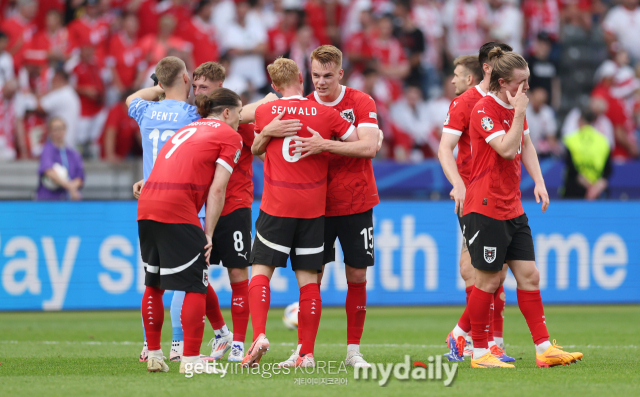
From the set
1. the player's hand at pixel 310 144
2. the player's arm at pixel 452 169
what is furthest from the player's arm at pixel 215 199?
the player's arm at pixel 452 169

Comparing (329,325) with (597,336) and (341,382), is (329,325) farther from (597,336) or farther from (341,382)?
(341,382)

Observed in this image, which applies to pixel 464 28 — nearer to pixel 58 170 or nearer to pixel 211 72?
pixel 58 170

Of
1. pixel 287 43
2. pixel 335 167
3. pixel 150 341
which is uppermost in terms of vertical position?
pixel 287 43

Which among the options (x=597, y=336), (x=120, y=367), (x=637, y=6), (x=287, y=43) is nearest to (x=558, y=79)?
(x=637, y=6)

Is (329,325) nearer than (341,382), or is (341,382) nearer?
(341,382)

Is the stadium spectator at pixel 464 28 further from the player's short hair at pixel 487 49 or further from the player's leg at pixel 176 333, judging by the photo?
the player's leg at pixel 176 333

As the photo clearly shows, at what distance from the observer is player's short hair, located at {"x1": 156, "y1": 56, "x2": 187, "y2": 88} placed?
6.54 metres

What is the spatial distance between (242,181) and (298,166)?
100 cm

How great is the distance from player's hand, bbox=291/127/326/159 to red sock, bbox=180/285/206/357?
1273 mm

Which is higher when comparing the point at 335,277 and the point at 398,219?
the point at 398,219

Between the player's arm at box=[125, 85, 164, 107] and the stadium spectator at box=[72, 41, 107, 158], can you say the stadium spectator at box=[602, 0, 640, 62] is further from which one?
the player's arm at box=[125, 85, 164, 107]

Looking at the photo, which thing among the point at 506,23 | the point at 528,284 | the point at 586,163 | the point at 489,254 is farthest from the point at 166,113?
the point at 506,23

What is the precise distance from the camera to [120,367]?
6.40 metres

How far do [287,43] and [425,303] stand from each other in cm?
633
